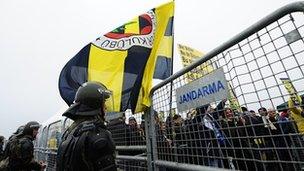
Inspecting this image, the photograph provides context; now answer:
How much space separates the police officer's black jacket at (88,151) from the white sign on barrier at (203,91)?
744mm

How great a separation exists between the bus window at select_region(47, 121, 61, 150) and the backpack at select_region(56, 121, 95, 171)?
516 cm

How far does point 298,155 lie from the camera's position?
1.56 meters

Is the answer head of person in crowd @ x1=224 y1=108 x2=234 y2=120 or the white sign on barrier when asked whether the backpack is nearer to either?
the white sign on barrier

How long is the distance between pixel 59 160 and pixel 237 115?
1545mm

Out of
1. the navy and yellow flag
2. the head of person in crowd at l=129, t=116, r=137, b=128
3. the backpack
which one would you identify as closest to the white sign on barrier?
the backpack

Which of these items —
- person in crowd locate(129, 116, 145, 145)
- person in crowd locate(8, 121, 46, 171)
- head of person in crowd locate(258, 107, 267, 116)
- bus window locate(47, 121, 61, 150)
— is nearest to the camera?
head of person in crowd locate(258, 107, 267, 116)

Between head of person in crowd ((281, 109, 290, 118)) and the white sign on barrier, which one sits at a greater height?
the white sign on barrier

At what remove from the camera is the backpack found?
2.21 metres

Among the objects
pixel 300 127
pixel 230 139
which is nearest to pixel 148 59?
pixel 230 139

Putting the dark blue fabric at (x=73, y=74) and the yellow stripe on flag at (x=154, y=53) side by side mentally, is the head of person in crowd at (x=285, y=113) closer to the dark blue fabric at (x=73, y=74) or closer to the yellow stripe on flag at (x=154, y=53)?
the yellow stripe on flag at (x=154, y=53)

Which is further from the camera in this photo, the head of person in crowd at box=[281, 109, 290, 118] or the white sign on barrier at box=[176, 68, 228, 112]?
the white sign on barrier at box=[176, 68, 228, 112]

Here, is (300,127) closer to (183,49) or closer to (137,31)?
(137,31)

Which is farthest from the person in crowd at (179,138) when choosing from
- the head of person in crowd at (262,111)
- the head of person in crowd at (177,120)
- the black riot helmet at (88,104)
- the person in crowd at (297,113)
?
the person in crowd at (297,113)

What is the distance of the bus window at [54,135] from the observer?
24.2 ft
